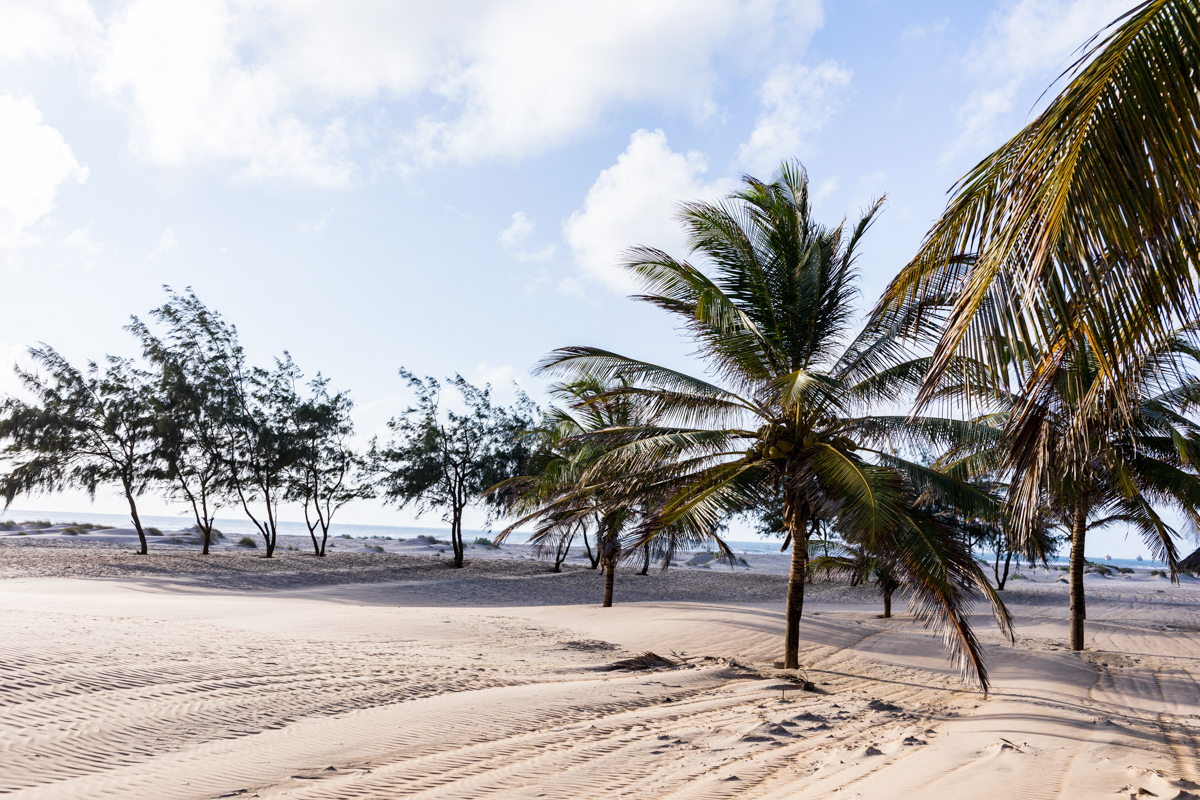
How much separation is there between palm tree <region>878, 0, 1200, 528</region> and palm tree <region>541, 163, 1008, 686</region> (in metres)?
5.56

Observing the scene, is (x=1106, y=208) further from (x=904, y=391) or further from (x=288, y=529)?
(x=288, y=529)

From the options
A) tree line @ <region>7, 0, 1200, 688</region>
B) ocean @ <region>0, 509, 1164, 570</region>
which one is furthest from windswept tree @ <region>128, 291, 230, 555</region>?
ocean @ <region>0, 509, 1164, 570</region>

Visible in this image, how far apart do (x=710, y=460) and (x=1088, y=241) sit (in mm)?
7821

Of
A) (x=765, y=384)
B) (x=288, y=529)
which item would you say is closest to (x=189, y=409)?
(x=765, y=384)

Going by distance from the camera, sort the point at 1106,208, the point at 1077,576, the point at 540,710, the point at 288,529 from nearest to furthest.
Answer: the point at 1106,208 < the point at 540,710 < the point at 1077,576 < the point at 288,529

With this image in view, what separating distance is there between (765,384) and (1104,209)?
7.23 meters

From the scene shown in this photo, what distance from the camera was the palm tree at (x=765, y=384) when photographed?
31.0ft

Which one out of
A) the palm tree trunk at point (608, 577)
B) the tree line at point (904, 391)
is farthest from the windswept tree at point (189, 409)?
the palm tree trunk at point (608, 577)

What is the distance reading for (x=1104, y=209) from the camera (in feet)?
9.36

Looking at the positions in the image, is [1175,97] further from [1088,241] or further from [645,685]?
[645,685]

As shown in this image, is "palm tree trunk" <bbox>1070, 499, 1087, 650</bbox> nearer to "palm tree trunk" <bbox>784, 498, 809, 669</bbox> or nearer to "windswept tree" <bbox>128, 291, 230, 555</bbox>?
"palm tree trunk" <bbox>784, 498, 809, 669</bbox>

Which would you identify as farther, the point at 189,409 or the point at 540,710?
the point at 189,409

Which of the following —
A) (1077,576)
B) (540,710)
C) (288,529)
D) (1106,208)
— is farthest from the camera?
(288,529)

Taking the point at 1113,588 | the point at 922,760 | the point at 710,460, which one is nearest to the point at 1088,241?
the point at 922,760
